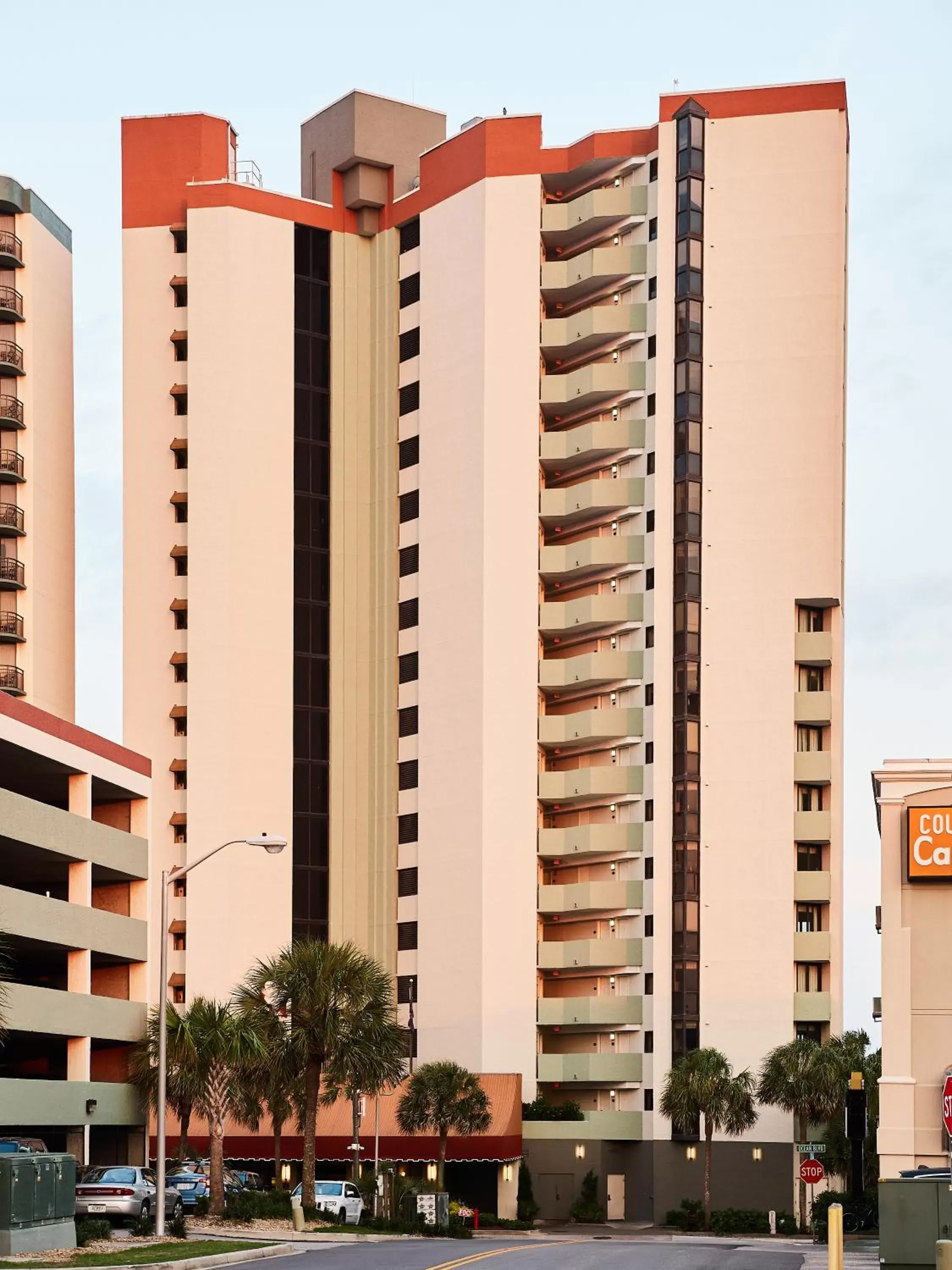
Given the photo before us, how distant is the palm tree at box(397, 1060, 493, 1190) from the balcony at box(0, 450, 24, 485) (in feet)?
134

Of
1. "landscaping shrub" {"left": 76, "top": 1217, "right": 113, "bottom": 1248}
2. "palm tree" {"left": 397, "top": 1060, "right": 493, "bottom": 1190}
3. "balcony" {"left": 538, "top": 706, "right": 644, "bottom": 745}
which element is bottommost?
"palm tree" {"left": 397, "top": 1060, "right": 493, "bottom": 1190}

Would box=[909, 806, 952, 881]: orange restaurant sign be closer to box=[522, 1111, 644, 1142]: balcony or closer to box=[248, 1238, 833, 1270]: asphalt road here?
box=[248, 1238, 833, 1270]: asphalt road

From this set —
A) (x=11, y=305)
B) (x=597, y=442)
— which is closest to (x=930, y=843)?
(x=597, y=442)

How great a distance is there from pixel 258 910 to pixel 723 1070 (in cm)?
2696

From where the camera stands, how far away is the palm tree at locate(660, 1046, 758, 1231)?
290 feet

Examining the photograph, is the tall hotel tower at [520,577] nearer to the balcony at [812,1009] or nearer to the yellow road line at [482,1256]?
the balcony at [812,1009]

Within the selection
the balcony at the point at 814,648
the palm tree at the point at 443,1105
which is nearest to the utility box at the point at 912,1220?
the palm tree at the point at 443,1105

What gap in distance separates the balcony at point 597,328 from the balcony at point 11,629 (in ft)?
105

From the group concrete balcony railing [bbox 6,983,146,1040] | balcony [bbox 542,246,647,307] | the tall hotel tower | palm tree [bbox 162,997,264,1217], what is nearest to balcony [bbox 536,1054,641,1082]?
the tall hotel tower

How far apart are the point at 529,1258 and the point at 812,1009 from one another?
5124 cm

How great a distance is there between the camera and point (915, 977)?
186 feet

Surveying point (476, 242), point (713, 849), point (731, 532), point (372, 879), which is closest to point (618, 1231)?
point (713, 849)

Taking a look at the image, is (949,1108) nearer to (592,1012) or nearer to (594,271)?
(592,1012)

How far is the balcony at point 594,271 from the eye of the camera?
342 ft
